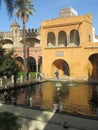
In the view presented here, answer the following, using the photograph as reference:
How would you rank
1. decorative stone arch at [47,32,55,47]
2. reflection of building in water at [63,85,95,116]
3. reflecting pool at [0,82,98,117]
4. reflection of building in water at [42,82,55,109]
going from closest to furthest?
1. reflection of building in water at [63,85,95,116]
2. reflecting pool at [0,82,98,117]
3. reflection of building in water at [42,82,55,109]
4. decorative stone arch at [47,32,55,47]

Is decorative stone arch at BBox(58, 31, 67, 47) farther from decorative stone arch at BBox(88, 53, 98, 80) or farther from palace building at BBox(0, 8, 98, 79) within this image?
decorative stone arch at BBox(88, 53, 98, 80)

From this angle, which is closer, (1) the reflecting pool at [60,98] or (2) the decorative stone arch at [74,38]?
(1) the reflecting pool at [60,98]

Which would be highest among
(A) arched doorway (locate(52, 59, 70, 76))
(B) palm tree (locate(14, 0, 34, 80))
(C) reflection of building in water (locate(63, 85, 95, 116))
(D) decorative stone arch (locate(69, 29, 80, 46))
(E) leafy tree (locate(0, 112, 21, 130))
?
(B) palm tree (locate(14, 0, 34, 80))

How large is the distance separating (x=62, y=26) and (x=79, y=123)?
24.7 metres

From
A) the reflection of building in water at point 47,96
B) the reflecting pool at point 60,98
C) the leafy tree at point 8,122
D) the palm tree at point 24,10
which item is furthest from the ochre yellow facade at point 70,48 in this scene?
the leafy tree at point 8,122

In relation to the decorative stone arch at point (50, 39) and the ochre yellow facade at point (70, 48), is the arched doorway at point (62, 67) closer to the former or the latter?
the ochre yellow facade at point (70, 48)

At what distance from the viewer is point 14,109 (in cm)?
1766

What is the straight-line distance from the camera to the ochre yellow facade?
35.6 m

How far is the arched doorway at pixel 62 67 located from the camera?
1569 inches

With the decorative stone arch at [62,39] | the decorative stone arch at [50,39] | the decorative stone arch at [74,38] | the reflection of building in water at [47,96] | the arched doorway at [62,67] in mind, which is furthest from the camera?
the decorative stone arch at [50,39]

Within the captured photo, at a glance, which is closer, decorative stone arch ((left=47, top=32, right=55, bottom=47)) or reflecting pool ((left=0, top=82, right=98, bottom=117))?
reflecting pool ((left=0, top=82, right=98, bottom=117))

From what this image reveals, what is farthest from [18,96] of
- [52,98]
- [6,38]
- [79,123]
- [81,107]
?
[6,38]

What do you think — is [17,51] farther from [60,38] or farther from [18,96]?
[18,96]

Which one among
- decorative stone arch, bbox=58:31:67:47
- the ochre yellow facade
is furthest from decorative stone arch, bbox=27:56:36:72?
decorative stone arch, bbox=58:31:67:47
